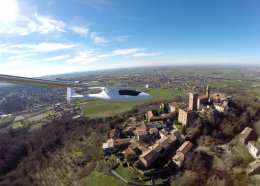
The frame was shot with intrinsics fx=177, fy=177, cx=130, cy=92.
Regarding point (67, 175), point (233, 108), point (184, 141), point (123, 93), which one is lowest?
point (67, 175)

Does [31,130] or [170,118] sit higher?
[170,118]

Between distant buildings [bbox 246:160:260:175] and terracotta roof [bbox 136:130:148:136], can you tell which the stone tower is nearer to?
terracotta roof [bbox 136:130:148:136]

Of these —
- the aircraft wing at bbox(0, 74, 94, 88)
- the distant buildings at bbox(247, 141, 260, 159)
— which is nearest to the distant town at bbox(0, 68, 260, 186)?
the distant buildings at bbox(247, 141, 260, 159)

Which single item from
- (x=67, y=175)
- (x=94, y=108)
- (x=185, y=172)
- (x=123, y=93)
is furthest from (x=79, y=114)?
(x=123, y=93)

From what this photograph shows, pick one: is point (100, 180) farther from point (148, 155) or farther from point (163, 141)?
point (163, 141)

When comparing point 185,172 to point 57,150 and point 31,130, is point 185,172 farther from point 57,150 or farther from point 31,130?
point 31,130

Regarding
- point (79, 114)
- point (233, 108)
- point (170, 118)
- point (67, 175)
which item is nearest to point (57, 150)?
point (67, 175)

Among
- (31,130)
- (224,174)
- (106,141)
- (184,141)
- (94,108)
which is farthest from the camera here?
(94,108)

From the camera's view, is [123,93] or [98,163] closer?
[123,93]

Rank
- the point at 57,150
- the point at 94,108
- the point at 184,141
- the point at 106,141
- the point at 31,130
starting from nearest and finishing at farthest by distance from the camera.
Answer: the point at 184,141 < the point at 106,141 < the point at 57,150 < the point at 31,130 < the point at 94,108
